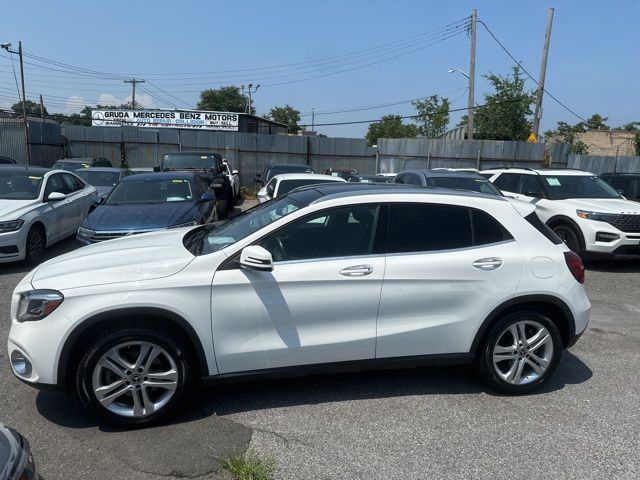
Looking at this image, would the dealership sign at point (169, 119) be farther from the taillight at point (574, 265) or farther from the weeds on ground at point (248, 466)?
the weeds on ground at point (248, 466)

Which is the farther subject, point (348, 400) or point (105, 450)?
point (348, 400)

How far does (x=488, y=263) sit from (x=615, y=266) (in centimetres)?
712

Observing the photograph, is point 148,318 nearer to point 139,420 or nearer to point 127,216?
point 139,420

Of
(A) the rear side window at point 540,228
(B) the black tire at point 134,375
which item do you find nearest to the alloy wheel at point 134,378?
(B) the black tire at point 134,375

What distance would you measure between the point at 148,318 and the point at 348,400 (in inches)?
64.1

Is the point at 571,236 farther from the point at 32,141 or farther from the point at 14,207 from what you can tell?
the point at 32,141

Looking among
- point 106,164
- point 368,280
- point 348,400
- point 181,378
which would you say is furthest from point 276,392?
point 106,164

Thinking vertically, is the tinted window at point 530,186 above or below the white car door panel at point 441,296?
above

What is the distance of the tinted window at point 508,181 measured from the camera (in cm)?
1092

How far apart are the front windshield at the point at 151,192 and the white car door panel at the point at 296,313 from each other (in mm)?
5781

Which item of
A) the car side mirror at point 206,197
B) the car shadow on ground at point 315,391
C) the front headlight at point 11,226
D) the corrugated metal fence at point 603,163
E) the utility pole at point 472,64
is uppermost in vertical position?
the utility pole at point 472,64

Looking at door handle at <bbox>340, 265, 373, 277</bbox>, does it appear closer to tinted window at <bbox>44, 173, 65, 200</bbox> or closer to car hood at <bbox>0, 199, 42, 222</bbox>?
car hood at <bbox>0, 199, 42, 222</bbox>

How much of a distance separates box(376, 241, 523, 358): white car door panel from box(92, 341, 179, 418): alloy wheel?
153cm

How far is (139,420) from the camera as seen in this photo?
3521 mm
